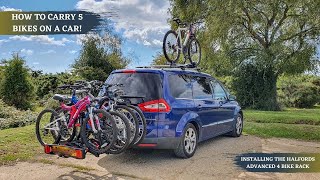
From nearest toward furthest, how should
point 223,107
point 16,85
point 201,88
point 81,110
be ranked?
point 81,110, point 201,88, point 223,107, point 16,85

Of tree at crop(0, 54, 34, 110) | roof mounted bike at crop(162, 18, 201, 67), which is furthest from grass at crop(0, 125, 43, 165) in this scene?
→ tree at crop(0, 54, 34, 110)

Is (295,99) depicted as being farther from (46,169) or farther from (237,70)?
(46,169)

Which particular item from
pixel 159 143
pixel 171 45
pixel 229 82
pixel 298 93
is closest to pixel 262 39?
pixel 229 82

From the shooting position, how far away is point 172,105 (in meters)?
6.28

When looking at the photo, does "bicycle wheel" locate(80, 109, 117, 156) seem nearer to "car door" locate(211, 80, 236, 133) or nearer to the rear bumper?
the rear bumper

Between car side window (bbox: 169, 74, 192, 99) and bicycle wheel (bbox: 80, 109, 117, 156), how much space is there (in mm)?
1534

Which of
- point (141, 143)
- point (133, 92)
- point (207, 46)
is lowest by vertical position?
point (141, 143)

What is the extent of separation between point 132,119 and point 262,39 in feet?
59.4

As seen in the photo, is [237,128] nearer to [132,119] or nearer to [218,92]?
[218,92]

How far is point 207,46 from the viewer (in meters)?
21.6

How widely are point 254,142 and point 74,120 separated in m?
4.95

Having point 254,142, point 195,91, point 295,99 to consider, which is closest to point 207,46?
point 295,99

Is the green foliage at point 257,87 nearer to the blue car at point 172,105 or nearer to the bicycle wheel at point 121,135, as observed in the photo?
the blue car at point 172,105

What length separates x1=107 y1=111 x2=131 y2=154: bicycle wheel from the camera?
5.32m
